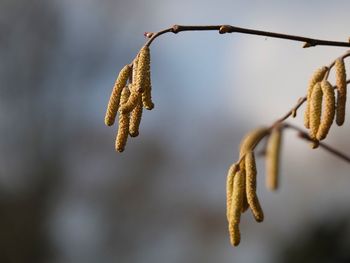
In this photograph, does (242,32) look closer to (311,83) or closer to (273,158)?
(311,83)

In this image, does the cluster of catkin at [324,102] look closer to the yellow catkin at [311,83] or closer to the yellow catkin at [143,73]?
the yellow catkin at [311,83]

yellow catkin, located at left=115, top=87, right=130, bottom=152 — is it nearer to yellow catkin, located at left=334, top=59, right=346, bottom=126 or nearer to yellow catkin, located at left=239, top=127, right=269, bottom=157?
yellow catkin, located at left=239, top=127, right=269, bottom=157

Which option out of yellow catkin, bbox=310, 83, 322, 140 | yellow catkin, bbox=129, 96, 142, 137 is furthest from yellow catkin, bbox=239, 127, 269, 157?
yellow catkin, bbox=129, 96, 142, 137

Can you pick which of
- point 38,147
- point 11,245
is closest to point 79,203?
point 38,147

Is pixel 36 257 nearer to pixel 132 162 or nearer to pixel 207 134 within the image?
pixel 132 162

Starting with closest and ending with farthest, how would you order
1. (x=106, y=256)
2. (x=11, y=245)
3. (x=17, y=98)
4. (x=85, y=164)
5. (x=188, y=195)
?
1. (x=11, y=245)
2. (x=17, y=98)
3. (x=106, y=256)
4. (x=85, y=164)
5. (x=188, y=195)

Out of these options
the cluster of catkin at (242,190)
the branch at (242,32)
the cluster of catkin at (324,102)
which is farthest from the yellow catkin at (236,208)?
the branch at (242,32)

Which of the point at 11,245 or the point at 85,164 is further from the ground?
the point at 85,164
